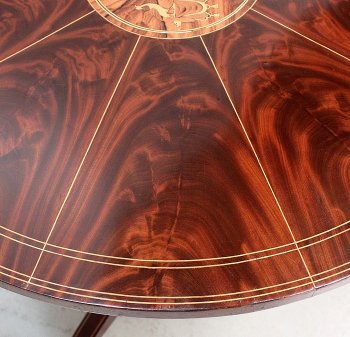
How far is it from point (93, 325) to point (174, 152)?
630 mm

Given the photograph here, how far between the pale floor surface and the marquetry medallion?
2.76 feet

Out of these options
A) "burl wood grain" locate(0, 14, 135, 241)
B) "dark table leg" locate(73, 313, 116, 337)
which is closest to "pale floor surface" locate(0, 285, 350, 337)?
"dark table leg" locate(73, 313, 116, 337)

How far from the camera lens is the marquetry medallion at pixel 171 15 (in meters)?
1.38

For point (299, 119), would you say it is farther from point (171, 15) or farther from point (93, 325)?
point (93, 325)

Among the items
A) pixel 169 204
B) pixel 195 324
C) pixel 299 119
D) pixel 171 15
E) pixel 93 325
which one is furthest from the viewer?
pixel 195 324

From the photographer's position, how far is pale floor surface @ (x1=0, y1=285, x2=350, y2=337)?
175 centimetres

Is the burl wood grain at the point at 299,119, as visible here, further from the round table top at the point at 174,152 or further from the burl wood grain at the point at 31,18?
the burl wood grain at the point at 31,18

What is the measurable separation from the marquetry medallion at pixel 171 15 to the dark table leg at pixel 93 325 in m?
0.71

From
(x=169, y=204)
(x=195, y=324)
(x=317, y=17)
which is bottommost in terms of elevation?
(x=169, y=204)

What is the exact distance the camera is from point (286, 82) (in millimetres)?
1274

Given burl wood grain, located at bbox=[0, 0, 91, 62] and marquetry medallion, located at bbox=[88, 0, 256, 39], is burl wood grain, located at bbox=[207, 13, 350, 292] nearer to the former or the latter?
marquetry medallion, located at bbox=[88, 0, 256, 39]

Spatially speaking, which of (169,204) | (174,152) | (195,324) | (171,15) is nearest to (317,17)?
(171,15)

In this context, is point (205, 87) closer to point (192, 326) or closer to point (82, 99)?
point (82, 99)

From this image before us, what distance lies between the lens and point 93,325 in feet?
5.16
